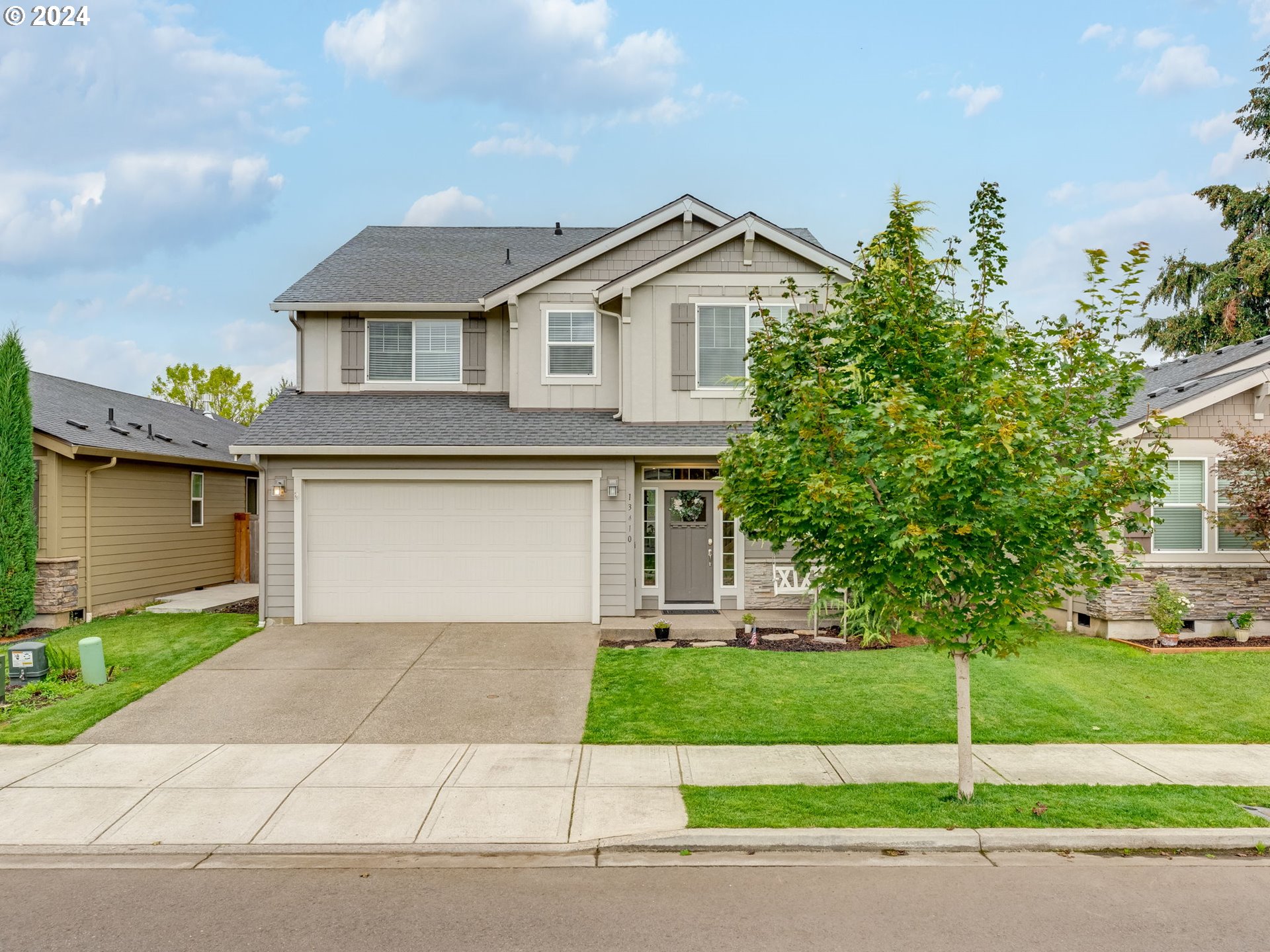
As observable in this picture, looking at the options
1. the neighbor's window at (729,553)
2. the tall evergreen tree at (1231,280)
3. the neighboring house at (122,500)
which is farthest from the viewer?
the tall evergreen tree at (1231,280)

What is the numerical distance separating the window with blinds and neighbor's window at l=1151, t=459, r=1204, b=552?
277 inches

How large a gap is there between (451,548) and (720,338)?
18.7ft

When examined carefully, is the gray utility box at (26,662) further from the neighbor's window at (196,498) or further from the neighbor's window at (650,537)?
the neighbor's window at (650,537)

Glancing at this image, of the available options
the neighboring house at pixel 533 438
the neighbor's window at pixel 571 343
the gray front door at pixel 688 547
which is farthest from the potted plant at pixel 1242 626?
the neighbor's window at pixel 571 343

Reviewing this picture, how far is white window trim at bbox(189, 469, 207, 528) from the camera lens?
16.4m

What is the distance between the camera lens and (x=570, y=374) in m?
13.3

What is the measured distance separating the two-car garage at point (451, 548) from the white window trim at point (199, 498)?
5993mm

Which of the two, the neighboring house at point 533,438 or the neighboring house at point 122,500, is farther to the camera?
the neighboring house at point 122,500

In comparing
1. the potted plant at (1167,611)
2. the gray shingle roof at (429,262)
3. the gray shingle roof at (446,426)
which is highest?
the gray shingle roof at (429,262)

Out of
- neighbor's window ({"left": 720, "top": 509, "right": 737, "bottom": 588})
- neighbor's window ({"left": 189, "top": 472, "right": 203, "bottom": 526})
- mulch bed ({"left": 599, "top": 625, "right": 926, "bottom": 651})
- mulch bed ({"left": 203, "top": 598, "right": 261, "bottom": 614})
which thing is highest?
neighbor's window ({"left": 189, "top": 472, "right": 203, "bottom": 526})

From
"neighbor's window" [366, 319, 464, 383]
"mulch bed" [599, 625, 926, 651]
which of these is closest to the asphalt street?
"mulch bed" [599, 625, 926, 651]

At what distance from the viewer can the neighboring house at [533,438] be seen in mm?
12156

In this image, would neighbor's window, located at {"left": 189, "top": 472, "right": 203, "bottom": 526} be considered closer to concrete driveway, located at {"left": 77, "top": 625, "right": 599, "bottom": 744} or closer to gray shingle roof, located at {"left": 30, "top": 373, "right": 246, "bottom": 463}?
gray shingle roof, located at {"left": 30, "top": 373, "right": 246, "bottom": 463}

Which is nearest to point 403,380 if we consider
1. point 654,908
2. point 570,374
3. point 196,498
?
point 570,374
